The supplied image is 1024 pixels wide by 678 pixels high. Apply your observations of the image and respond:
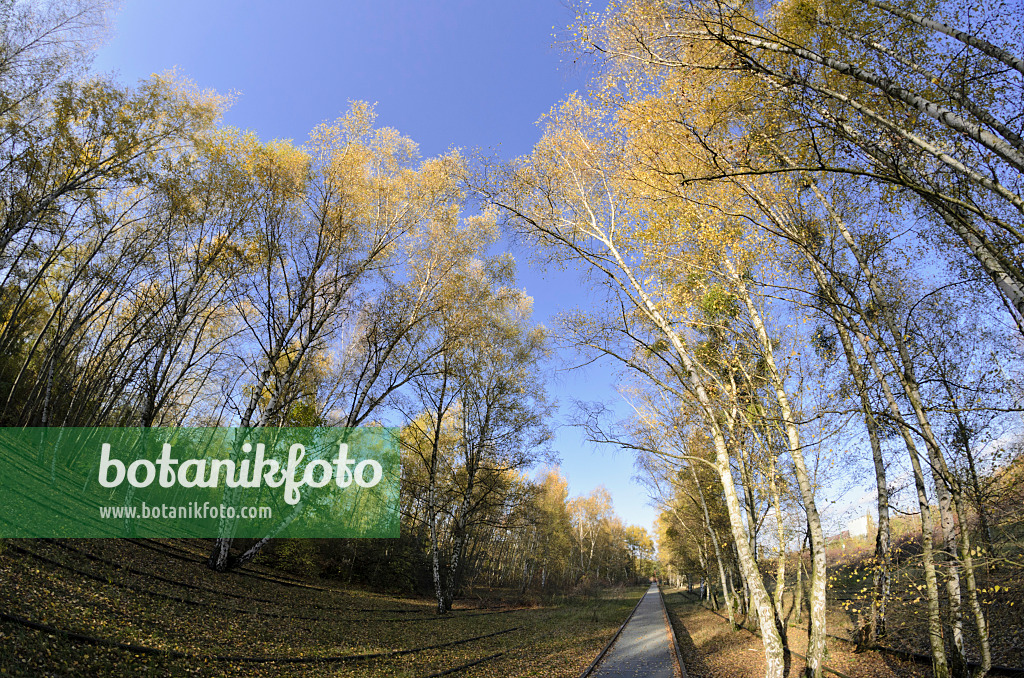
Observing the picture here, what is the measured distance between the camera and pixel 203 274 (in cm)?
1248

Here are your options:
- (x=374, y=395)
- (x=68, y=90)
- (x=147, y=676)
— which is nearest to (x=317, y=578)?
(x=374, y=395)

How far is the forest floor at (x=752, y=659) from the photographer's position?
8664mm

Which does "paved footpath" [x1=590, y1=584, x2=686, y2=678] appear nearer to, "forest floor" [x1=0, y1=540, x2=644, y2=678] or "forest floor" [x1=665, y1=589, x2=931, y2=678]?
"forest floor" [x1=665, y1=589, x2=931, y2=678]

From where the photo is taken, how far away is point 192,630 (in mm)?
6184

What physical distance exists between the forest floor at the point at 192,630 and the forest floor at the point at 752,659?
2.92 m
